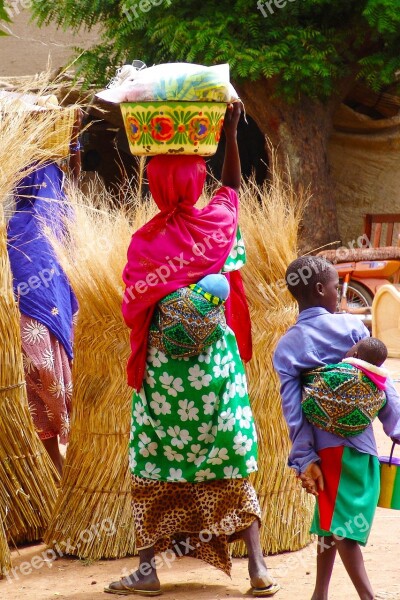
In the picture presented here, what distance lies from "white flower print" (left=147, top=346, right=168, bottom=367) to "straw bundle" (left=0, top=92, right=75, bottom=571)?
69 centimetres

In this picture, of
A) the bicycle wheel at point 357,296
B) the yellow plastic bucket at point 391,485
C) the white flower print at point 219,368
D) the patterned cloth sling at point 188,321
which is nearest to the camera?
the yellow plastic bucket at point 391,485

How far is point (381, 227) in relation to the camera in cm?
1176

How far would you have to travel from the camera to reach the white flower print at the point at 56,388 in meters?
4.51

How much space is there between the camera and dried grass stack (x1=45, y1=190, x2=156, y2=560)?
13.1 feet

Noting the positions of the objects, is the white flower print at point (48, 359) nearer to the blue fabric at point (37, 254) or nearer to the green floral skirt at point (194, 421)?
the blue fabric at point (37, 254)

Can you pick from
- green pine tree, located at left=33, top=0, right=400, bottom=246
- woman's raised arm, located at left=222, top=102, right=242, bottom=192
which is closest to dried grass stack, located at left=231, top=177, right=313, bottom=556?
woman's raised arm, located at left=222, top=102, right=242, bottom=192

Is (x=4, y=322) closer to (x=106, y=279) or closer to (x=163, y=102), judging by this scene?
(x=106, y=279)

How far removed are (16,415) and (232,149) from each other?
137 centimetres

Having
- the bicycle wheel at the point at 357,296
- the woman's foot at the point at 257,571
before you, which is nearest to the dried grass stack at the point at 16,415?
the woman's foot at the point at 257,571

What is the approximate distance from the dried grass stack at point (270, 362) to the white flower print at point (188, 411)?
552 millimetres

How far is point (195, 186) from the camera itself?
3.49 meters

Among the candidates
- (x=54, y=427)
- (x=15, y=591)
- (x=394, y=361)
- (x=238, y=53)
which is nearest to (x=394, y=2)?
(x=238, y=53)

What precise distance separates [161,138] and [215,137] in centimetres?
20

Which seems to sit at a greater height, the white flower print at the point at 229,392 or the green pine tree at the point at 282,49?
the green pine tree at the point at 282,49
